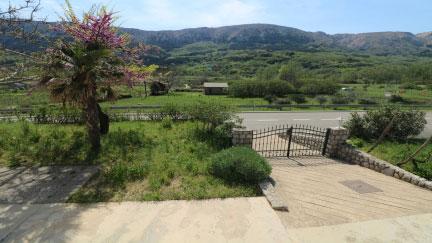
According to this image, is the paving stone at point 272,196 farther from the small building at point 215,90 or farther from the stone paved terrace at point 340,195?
the small building at point 215,90

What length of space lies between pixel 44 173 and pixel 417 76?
9305cm

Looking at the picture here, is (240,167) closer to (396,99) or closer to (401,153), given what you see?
(401,153)

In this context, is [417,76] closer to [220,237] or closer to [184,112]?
[184,112]

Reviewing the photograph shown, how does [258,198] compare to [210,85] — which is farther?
[210,85]

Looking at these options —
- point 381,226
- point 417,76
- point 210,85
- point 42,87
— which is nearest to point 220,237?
point 381,226

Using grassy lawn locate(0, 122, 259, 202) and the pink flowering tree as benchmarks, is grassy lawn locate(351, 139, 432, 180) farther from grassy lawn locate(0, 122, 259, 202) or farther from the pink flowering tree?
the pink flowering tree

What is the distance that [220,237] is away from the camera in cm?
461

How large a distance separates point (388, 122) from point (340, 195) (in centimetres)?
788

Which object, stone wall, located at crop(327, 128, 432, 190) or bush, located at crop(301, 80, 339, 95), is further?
bush, located at crop(301, 80, 339, 95)

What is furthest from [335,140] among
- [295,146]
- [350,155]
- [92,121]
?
[92,121]

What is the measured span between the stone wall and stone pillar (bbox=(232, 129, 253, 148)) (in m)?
3.26

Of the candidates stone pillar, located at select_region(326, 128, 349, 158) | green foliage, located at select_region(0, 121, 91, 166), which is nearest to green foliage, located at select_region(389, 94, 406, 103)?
stone pillar, located at select_region(326, 128, 349, 158)

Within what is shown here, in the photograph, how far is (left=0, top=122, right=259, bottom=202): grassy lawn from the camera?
6.25 metres

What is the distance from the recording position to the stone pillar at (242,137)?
891 cm
